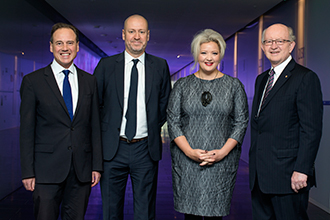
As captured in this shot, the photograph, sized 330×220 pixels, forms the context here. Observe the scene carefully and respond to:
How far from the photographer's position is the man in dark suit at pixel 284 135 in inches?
79.8

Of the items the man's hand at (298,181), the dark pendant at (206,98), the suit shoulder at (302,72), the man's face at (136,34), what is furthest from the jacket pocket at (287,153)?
the man's face at (136,34)

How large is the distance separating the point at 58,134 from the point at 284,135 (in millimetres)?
1472

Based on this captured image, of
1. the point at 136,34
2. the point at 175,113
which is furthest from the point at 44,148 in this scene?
the point at 136,34

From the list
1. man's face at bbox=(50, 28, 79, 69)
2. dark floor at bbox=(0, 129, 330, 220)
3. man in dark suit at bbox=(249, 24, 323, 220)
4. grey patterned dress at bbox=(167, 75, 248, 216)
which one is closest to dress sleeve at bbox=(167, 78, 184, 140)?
grey patterned dress at bbox=(167, 75, 248, 216)

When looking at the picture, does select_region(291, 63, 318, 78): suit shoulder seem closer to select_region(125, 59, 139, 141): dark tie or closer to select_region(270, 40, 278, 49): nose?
select_region(270, 40, 278, 49): nose

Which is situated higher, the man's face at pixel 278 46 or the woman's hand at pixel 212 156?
the man's face at pixel 278 46

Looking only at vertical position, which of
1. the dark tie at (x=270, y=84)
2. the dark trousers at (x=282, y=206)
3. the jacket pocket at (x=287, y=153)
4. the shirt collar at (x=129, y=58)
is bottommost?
the dark trousers at (x=282, y=206)

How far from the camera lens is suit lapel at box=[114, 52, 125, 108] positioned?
2420mm

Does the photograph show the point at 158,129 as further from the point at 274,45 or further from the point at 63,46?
the point at 274,45

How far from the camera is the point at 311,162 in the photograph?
6.65 ft

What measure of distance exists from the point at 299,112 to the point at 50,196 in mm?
1677

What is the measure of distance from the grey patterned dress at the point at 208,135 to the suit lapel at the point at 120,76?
382mm

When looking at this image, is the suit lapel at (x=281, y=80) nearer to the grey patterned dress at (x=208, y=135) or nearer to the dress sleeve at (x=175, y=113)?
the grey patterned dress at (x=208, y=135)

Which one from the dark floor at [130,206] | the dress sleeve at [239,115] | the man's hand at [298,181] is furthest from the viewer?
the dark floor at [130,206]
